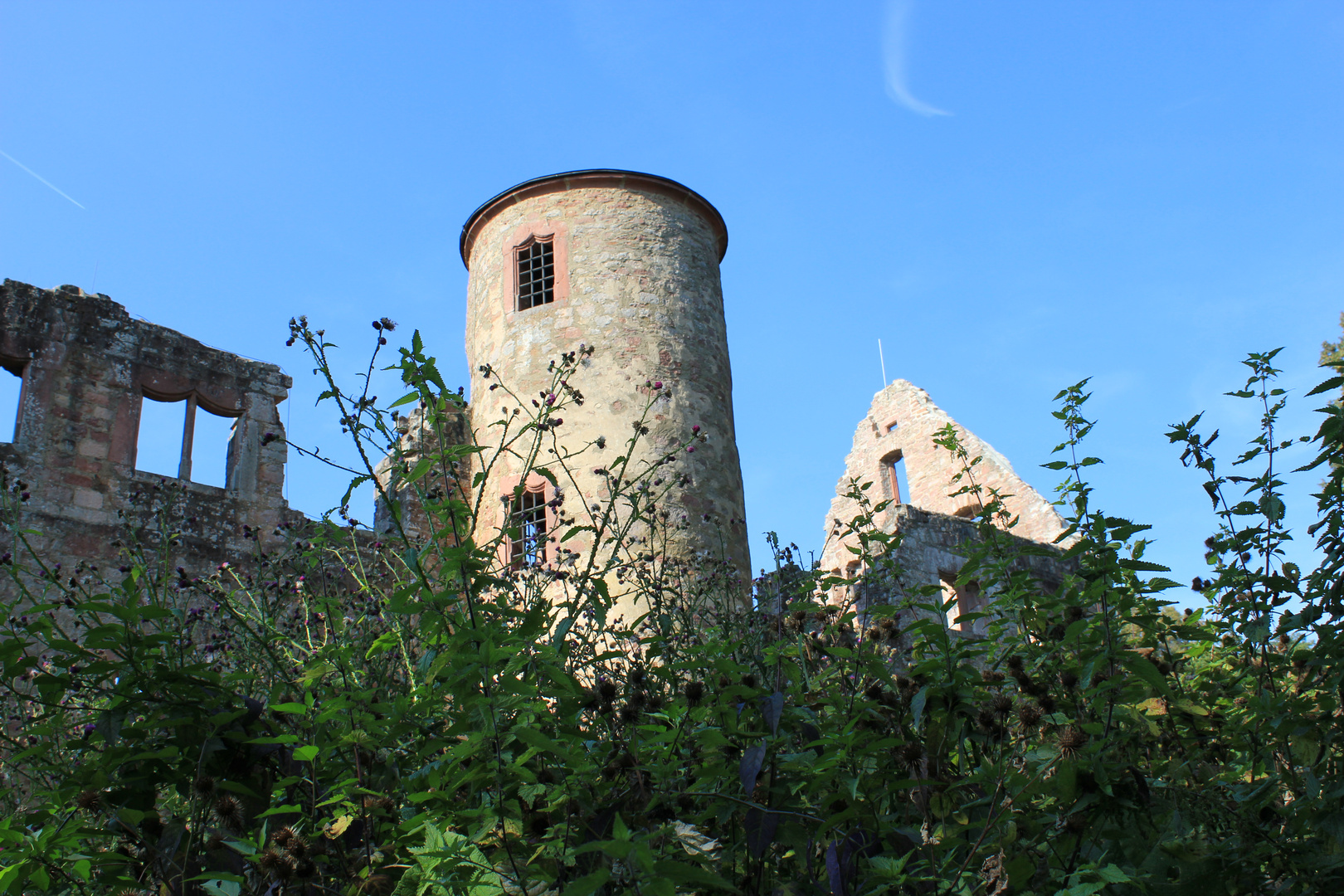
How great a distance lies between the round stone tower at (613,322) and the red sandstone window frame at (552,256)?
1cm

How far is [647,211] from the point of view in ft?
34.3

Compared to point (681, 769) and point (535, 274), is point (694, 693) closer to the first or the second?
point (681, 769)

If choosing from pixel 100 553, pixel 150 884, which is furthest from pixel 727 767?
pixel 100 553

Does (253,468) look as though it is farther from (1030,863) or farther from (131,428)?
(1030,863)

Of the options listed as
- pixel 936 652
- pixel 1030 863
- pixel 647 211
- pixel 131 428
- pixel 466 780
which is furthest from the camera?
pixel 647 211

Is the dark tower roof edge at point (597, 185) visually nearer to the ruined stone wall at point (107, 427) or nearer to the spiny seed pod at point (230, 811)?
the ruined stone wall at point (107, 427)

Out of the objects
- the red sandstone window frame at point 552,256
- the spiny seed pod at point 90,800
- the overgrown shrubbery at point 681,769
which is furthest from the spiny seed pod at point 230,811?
the red sandstone window frame at point 552,256

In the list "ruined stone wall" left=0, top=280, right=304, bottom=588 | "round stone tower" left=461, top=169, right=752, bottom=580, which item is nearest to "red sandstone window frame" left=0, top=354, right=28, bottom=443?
"ruined stone wall" left=0, top=280, right=304, bottom=588

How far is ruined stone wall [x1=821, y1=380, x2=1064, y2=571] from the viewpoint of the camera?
55.2ft

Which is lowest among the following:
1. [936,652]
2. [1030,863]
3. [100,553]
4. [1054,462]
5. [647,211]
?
[1030,863]

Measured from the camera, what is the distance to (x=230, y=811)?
207 cm

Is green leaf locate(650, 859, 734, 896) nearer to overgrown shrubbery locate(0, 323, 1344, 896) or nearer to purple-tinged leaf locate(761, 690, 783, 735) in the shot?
overgrown shrubbery locate(0, 323, 1344, 896)

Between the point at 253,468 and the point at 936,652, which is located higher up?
the point at 253,468

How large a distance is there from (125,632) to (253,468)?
336 inches
